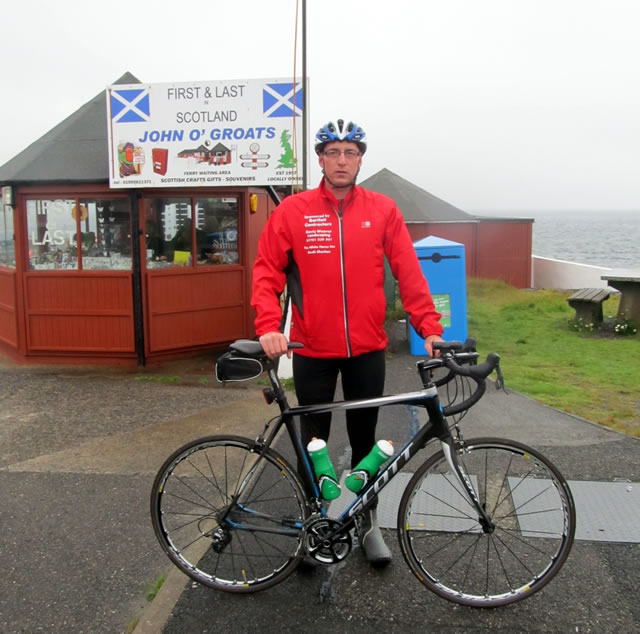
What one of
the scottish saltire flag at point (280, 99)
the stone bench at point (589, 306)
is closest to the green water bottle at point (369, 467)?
the scottish saltire flag at point (280, 99)

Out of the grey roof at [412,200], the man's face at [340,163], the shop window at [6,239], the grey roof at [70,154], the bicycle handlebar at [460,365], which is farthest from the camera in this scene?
the grey roof at [412,200]

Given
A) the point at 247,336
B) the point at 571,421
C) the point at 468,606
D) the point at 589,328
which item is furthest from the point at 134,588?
the point at 589,328

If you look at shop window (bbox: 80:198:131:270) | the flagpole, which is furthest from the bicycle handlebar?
shop window (bbox: 80:198:131:270)

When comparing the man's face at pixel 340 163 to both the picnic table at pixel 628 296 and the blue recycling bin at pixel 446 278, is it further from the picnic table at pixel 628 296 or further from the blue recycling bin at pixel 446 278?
the picnic table at pixel 628 296

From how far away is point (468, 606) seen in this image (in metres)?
3.09

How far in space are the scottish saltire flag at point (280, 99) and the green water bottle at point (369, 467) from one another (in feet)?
16.2

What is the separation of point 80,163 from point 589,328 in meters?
7.45

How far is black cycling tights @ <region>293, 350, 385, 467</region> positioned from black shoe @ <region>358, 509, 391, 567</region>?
18.5 inches

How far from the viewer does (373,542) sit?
349 cm

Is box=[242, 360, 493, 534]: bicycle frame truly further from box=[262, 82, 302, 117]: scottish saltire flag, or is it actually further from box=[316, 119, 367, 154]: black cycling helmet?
box=[262, 82, 302, 117]: scottish saltire flag

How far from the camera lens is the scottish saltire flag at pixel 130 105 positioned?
7465mm

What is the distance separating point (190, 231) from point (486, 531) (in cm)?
607

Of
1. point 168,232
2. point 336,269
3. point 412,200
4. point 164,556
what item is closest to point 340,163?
point 336,269

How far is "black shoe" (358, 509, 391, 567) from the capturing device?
11.2 feet
